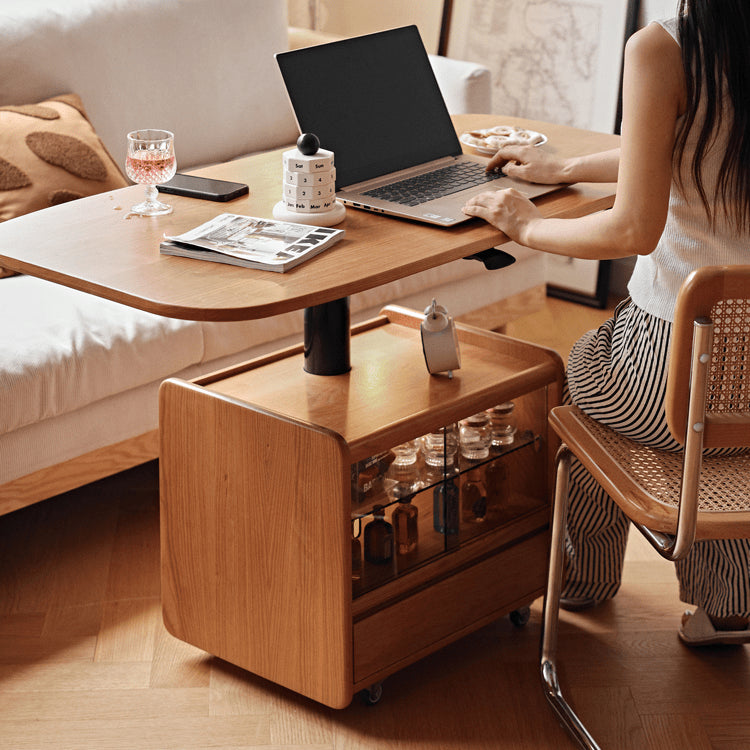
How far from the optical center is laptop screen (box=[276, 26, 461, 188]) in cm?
170

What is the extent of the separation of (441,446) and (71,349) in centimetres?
71

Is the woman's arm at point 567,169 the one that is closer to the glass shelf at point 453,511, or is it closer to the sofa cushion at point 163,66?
the glass shelf at point 453,511

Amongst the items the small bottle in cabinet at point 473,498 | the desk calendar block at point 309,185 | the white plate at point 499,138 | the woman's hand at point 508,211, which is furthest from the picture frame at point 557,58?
the desk calendar block at point 309,185

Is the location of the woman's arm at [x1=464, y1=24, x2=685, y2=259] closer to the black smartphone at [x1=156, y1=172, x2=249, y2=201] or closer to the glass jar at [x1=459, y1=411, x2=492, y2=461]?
the glass jar at [x1=459, y1=411, x2=492, y2=461]

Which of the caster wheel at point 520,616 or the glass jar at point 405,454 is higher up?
the glass jar at point 405,454

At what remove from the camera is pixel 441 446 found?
1733 mm

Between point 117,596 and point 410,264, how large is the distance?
3.06ft

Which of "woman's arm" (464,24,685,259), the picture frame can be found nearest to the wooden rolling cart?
"woman's arm" (464,24,685,259)

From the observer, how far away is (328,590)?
1597mm

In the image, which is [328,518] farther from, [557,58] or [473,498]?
[557,58]

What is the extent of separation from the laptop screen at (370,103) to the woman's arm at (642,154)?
1.34 feet

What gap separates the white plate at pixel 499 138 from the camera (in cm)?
201

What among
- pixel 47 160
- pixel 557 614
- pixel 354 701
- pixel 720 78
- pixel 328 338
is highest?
pixel 720 78

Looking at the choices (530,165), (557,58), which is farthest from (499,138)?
(557,58)
